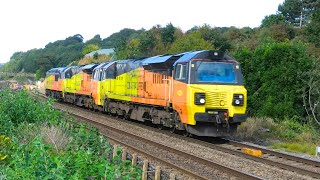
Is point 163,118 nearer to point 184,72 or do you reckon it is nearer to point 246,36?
point 184,72

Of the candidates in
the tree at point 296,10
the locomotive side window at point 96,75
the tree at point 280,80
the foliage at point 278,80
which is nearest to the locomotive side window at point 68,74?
the locomotive side window at point 96,75

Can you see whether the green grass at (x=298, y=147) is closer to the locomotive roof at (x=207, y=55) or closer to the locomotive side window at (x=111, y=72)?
the locomotive roof at (x=207, y=55)

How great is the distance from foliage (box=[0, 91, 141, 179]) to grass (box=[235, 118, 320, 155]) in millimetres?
7469

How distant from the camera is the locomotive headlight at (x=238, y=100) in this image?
48.8ft

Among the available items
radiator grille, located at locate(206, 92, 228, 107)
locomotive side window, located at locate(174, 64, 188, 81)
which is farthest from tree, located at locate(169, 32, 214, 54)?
radiator grille, located at locate(206, 92, 228, 107)

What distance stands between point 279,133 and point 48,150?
1203cm

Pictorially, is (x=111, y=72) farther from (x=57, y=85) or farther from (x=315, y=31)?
(x=315, y=31)

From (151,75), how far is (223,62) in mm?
4132

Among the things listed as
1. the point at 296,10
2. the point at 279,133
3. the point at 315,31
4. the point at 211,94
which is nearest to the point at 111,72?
the point at 279,133

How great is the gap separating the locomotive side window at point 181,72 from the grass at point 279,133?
12.2 ft

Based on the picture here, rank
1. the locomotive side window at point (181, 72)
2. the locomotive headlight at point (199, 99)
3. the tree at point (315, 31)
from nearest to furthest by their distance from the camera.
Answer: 1. the locomotive headlight at point (199, 99)
2. the locomotive side window at point (181, 72)
3. the tree at point (315, 31)

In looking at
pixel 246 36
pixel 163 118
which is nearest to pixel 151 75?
pixel 163 118

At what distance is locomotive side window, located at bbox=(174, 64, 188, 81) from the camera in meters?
15.2

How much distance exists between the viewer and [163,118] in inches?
695
